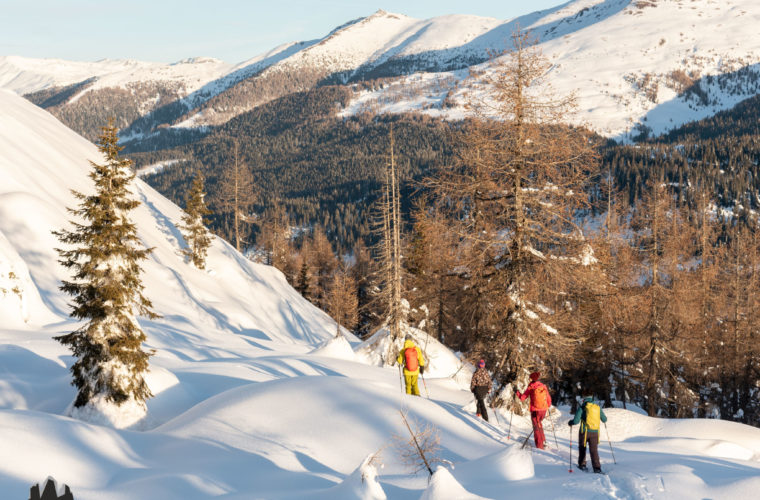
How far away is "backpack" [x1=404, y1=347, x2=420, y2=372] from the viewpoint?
1450 cm

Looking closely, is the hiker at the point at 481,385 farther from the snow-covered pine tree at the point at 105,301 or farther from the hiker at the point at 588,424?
the snow-covered pine tree at the point at 105,301

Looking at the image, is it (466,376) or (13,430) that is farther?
(466,376)

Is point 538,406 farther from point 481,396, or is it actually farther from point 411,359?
point 411,359

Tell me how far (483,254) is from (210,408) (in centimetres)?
834

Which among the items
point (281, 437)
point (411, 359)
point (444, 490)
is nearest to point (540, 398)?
point (411, 359)

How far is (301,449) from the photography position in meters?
9.68

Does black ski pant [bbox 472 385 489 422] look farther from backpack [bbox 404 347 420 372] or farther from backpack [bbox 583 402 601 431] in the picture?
backpack [bbox 583 402 601 431]

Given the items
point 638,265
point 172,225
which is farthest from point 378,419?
point 172,225

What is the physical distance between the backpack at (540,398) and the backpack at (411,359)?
13.3ft

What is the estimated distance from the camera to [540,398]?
11.3 metres

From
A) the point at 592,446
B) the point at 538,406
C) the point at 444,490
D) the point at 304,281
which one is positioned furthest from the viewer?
the point at 304,281

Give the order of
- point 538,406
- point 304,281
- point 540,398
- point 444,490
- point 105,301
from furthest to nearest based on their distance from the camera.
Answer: point 304,281 → point 105,301 → point 540,398 → point 538,406 → point 444,490

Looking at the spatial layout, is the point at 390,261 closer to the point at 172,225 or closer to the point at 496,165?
the point at 496,165

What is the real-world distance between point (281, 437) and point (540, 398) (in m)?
6.01
